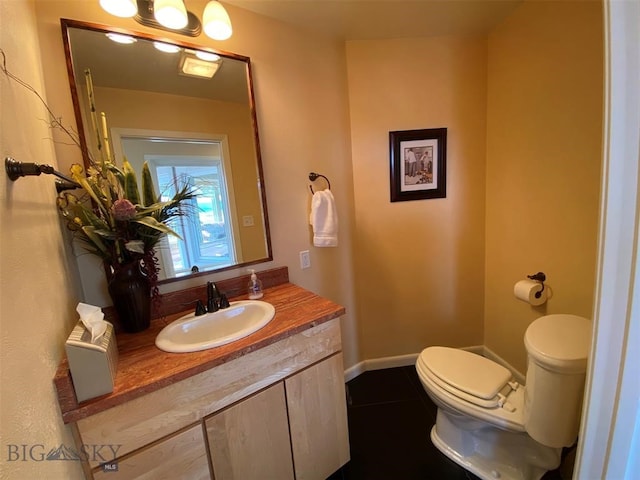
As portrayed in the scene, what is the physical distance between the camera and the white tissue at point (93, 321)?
2.65ft

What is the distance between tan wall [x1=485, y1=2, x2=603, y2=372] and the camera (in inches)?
48.3

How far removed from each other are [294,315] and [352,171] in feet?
3.43

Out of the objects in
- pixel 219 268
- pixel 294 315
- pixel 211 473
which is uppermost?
pixel 219 268

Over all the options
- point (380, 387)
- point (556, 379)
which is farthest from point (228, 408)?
point (380, 387)

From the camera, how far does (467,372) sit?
4.21ft

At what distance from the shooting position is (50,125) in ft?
3.27

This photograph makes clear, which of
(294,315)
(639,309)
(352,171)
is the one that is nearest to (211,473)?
(294,315)

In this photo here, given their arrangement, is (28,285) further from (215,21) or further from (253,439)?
(215,21)

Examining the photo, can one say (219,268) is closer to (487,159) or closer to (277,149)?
(277,149)

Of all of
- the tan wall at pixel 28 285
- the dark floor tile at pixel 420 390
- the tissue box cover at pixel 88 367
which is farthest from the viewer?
the dark floor tile at pixel 420 390

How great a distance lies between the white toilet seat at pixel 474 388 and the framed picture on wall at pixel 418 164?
1005 millimetres

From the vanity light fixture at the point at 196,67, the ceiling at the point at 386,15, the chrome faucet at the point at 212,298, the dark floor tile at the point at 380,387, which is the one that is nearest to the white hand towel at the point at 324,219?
the chrome faucet at the point at 212,298

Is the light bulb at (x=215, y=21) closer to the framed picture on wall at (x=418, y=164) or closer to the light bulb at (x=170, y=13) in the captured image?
the light bulb at (x=170, y=13)

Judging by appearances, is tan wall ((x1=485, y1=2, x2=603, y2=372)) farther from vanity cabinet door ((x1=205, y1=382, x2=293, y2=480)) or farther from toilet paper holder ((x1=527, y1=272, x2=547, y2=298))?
vanity cabinet door ((x1=205, y1=382, x2=293, y2=480))
